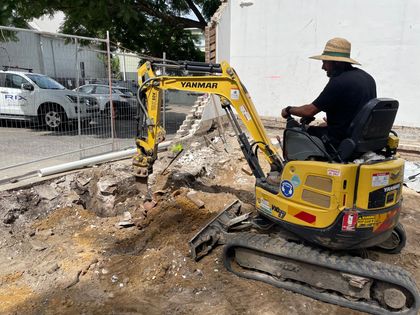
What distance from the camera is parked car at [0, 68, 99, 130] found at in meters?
6.49

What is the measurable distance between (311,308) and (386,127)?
189 cm

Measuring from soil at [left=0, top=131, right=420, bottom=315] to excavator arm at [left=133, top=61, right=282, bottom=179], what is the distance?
708 mm

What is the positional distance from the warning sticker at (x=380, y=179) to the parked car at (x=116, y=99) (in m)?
5.65

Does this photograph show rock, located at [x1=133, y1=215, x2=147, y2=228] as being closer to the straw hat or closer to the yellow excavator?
the yellow excavator

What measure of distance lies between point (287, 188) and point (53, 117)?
516 centimetres

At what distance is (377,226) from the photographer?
3596 millimetres

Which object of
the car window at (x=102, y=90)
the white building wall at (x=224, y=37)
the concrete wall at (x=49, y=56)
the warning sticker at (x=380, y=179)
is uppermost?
the white building wall at (x=224, y=37)

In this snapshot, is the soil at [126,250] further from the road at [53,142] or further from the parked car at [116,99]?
the parked car at [116,99]

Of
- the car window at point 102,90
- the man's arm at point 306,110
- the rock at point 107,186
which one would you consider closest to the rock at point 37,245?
the rock at point 107,186

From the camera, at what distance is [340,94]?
362 cm

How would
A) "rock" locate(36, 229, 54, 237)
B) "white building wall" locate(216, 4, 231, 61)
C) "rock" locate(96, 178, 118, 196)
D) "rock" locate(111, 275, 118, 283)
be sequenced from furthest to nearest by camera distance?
"white building wall" locate(216, 4, 231, 61) → "rock" locate(96, 178, 118, 196) → "rock" locate(36, 229, 54, 237) → "rock" locate(111, 275, 118, 283)

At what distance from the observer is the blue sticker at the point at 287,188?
3818 millimetres

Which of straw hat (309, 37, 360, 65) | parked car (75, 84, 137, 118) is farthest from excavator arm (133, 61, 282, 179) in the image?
parked car (75, 84, 137, 118)

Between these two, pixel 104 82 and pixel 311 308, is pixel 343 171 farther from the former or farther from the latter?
pixel 104 82
